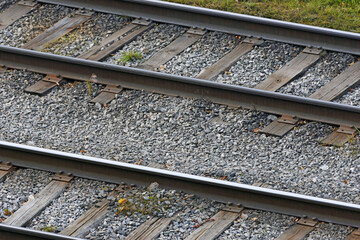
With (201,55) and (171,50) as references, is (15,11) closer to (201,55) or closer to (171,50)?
(171,50)

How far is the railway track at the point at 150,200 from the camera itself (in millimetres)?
7031

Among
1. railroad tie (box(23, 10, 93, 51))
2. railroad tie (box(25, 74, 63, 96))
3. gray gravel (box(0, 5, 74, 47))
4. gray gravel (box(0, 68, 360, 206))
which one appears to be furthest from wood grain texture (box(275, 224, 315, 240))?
gray gravel (box(0, 5, 74, 47))

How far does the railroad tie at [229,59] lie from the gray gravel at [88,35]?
1430 millimetres

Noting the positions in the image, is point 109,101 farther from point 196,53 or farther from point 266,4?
point 266,4

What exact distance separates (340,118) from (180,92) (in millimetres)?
1682

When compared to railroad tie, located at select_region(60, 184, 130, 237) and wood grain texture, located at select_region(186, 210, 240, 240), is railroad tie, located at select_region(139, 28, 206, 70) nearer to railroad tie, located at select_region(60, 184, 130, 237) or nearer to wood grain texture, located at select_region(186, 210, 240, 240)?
railroad tie, located at select_region(60, 184, 130, 237)

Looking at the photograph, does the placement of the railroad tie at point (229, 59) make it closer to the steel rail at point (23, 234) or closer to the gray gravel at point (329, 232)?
the gray gravel at point (329, 232)

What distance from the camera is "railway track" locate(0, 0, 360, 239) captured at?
836cm

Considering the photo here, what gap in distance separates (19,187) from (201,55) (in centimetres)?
283

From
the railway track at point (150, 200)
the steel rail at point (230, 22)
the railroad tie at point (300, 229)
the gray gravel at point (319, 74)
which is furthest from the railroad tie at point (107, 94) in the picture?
the railroad tie at point (300, 229)

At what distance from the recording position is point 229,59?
30.7 feet

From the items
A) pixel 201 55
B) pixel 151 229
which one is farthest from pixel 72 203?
pixel 201 55

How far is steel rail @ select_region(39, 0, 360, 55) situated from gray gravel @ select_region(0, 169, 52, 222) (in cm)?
302

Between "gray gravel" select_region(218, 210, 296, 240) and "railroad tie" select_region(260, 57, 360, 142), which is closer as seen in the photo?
"gray gravel" select_region(218, 210, 296, 240)
